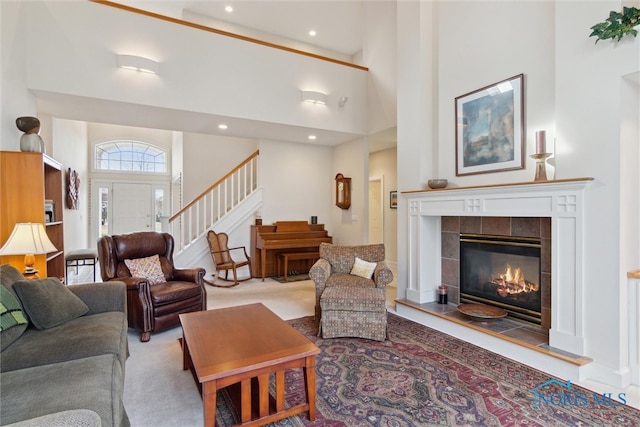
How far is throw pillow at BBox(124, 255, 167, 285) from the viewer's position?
3.50 meters

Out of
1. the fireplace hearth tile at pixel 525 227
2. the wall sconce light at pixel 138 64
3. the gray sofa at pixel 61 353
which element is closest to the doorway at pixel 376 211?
the fireplace hearth tile at pixel 525 227

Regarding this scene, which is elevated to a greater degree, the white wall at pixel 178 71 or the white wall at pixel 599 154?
the white wall at pixel 178 71

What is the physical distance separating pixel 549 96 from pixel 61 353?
401 centimetres

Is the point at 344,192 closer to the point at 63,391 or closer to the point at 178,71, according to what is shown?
the point at 178,71

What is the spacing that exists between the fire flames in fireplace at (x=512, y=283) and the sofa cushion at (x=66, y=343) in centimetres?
336

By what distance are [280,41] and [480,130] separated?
16.0 ft

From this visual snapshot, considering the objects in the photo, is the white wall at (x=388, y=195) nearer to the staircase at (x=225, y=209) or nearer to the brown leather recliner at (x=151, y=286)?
the staircase at (x=225, y=209)

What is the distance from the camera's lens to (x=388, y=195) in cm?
675

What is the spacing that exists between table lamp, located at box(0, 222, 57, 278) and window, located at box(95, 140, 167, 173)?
633 cm

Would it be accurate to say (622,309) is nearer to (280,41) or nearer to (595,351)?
(595,351)

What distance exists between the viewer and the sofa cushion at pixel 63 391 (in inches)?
48.3

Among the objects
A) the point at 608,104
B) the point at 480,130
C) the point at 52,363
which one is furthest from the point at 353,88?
the point at 52,363

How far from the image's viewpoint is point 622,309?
227cm

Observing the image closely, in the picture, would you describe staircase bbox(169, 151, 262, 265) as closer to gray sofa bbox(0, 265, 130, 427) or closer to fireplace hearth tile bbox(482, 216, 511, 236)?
gray sofa bbox(0, 265, 130, 427)
